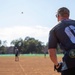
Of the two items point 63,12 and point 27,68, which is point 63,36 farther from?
point 27,68

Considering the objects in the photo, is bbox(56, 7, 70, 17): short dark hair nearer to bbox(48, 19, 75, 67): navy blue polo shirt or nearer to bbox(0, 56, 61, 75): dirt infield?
bbox(48, 19, 75, 67): navy blue polo shirt

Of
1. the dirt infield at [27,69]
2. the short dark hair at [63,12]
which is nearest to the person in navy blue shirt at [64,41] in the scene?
the short dark hair at [63,12]

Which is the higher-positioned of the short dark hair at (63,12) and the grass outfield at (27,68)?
the short dark hair at (63,12)

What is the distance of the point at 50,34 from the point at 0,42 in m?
168

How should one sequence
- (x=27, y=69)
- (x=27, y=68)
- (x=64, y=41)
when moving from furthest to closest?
(x=27, y=68)
(x=27, y=69)
(x=64, y=41)

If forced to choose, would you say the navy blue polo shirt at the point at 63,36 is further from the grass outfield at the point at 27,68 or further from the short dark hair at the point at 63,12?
the grass outfield at the point at 27,68

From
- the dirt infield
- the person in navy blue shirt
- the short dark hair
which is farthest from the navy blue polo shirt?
the dirt infield

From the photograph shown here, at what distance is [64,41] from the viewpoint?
16.8 ft

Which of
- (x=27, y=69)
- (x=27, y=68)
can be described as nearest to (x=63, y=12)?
(x=27, y=69)

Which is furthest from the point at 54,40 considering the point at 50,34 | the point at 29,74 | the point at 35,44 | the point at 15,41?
the point at 15,41

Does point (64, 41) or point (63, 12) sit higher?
point (63, 12)

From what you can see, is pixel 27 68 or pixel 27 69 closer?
pixel 27 69

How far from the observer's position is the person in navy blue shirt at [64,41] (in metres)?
4.99

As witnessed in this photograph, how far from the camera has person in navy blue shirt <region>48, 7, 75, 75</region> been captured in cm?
499
